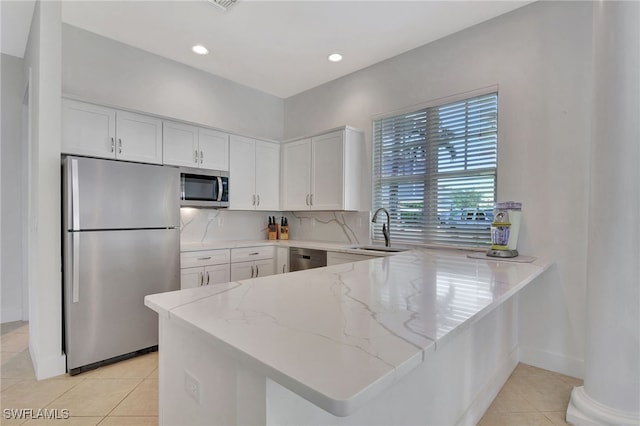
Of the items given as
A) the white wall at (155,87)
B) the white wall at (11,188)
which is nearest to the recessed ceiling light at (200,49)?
the white wall at (155,87)

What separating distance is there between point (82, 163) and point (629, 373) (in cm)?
353

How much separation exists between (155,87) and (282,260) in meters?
2.32

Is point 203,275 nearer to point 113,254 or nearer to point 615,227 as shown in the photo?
point 113,254

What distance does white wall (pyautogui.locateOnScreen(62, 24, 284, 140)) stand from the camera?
2988 mm

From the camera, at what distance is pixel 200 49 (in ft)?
10.8

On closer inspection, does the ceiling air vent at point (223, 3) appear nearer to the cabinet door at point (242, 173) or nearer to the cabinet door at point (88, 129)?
the cabinet door at point (88, 129)

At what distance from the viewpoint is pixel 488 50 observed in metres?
2.80

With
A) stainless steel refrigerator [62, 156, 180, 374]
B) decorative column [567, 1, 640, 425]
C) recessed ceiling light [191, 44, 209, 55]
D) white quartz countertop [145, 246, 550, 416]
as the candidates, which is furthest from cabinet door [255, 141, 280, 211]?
decorative column [567, 1, 640, 425]

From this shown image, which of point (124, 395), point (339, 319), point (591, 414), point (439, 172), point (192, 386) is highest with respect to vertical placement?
point (439, 172)

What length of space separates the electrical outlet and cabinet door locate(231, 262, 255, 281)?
93.7 inches

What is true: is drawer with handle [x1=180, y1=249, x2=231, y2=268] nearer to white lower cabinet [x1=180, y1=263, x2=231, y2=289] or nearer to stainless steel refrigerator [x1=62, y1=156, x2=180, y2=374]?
white lower cabinet [x1=180, y1=263, x2=231, y2=289]

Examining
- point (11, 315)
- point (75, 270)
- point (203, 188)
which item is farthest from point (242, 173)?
point (11, 315)

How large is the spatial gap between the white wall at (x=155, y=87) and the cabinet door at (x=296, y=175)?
0.65 metres

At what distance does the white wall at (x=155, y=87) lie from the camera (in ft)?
9.80
